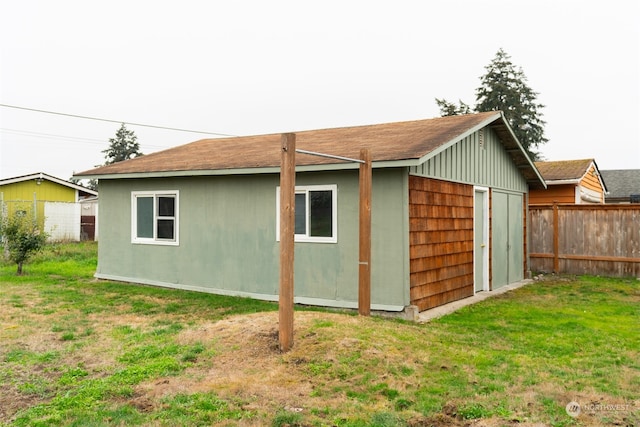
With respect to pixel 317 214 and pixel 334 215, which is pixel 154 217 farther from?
pixel 334 215

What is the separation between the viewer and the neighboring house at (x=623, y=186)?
107 feet

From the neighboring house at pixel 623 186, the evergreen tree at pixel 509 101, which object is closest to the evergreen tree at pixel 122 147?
the evergreen tree at pixel 509 101

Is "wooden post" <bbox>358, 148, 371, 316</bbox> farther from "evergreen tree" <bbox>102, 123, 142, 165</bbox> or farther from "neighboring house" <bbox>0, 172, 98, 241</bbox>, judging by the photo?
"evergreen tree" <bbox>102, 123, 142, 165</bbox>

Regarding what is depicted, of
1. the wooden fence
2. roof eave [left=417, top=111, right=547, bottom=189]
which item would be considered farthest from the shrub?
the wooden fence

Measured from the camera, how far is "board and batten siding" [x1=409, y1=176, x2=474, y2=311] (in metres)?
8.70

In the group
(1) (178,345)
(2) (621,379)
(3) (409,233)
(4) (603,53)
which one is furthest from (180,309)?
(4) (603,53)

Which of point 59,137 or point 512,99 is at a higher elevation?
point 512,99

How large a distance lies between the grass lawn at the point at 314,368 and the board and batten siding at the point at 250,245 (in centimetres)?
87

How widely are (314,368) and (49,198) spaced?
25202 mm

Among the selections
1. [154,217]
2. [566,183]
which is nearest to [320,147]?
[154,217]

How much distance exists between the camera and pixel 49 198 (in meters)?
26.7

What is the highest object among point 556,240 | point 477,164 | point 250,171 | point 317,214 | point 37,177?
point 37,177

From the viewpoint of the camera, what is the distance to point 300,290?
9477 mm

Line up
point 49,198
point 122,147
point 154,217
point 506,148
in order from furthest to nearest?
point 122,147 → point 49,198 → point 506,148 → point 154,217
